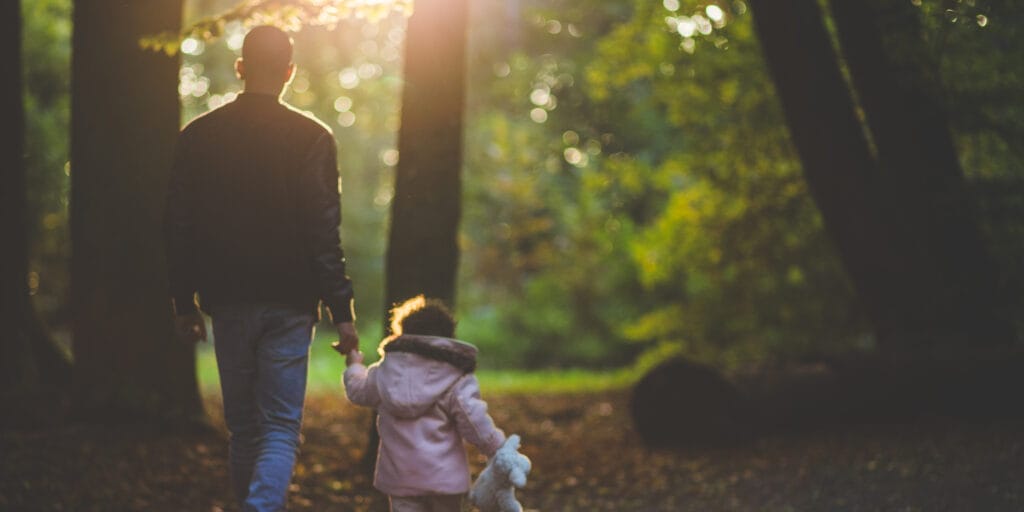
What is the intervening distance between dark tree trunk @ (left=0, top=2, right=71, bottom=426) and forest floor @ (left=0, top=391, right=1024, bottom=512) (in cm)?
42

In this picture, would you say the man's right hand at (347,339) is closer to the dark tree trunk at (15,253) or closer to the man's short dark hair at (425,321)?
the man's short dark hair at (425,321)

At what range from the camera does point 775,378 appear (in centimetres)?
938

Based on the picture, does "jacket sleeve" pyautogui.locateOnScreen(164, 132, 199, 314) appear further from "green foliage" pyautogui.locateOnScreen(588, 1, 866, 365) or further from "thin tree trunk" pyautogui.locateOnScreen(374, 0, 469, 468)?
"green foliage" pyautogui.locateOnScreen(588, 1, 866, 365)

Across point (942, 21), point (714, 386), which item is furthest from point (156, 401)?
point (942, 21)

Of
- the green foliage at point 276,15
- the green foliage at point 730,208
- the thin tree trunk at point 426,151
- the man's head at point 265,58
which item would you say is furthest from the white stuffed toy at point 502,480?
the green foliage at point 730,208

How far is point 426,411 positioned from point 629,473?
423cm

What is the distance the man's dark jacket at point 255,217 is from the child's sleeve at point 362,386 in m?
0.23

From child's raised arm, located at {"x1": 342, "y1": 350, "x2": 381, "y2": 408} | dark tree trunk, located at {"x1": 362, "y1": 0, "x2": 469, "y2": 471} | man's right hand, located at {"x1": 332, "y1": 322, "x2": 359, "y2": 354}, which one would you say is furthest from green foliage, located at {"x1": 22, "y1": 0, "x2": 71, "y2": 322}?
child's raised arm, located at {"x1": 342, "y1": 350, "x2": 381, "y2": 408}

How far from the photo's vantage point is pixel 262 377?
4742mm

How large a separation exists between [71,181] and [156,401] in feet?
5.30

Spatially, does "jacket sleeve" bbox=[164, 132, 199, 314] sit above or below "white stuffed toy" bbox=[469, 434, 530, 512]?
above

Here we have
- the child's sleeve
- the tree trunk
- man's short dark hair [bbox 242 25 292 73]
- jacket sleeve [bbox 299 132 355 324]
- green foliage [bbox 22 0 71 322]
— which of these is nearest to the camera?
the child's sleeve

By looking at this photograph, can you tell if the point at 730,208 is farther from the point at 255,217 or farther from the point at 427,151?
the point at 255,217

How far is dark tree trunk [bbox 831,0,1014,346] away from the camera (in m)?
9.39
